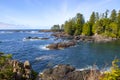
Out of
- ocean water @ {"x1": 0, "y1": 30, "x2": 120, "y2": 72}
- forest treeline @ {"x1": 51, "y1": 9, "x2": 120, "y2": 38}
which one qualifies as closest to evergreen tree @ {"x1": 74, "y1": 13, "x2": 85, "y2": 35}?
forest treeline @ {"x1": 51, "y1": 9, "x2": 120, "y2": 38}

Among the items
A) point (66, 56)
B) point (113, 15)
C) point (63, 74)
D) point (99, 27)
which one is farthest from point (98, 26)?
point (63, 74)

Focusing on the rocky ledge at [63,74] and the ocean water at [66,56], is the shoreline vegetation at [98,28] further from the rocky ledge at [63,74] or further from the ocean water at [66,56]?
the rocky ledge at [63,74]

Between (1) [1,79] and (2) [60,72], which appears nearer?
(1) [1,79]

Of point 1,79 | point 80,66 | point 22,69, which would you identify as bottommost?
point 80,66

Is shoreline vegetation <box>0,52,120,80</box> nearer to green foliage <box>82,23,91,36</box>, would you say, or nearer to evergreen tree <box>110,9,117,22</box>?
green foliage <box>82,23,91,36</box>

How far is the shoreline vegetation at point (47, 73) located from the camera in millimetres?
15742

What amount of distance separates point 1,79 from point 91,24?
11944 centimetres

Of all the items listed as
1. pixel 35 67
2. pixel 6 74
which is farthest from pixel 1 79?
pixel 35 67

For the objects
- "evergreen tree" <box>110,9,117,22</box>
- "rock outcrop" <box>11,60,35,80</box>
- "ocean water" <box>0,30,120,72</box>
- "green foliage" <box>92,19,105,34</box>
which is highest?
"evergreen tree" <box>110,9,117,22</box>

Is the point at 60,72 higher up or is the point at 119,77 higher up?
the point at 119,77

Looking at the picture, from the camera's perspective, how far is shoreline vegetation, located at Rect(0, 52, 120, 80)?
15.7m

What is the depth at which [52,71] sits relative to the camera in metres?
38.0

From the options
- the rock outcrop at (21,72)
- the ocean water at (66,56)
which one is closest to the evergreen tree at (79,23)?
the ocean water at (66,56)

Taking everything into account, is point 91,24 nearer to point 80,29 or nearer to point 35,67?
point 80,29
